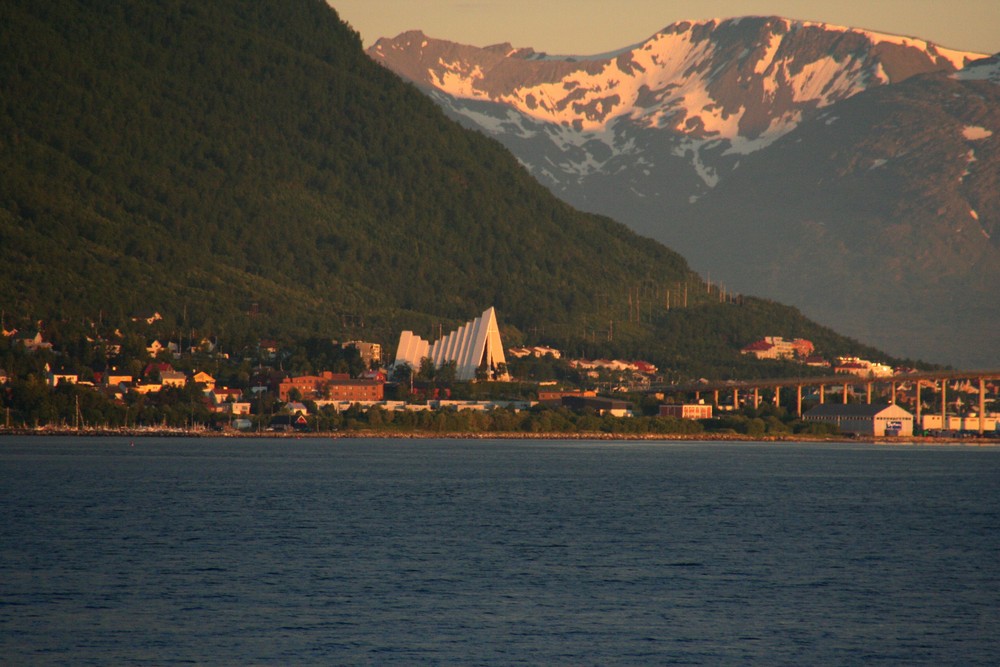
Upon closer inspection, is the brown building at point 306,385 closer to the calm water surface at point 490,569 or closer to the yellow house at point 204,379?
the yellow house at point 204,379

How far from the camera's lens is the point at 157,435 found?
165375mm

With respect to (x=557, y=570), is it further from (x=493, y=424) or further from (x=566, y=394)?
(x=566, y=394)

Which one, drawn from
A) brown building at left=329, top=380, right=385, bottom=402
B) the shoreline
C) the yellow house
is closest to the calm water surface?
the shoreline

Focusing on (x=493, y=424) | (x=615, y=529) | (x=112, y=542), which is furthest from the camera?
(x=493, y=424)

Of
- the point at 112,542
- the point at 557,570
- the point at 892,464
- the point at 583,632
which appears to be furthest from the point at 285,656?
the point at 892,464

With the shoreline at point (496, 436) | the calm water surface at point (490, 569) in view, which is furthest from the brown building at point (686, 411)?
the calm water surface at point (490, 569)

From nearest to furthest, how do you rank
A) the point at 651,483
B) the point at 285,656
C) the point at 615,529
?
the point at 285,656 → the point at 615,529 → the point at 651,483

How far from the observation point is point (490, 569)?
5800cm

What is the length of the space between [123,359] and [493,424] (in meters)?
39.2

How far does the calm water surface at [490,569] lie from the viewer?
44.8m

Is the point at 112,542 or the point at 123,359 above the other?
the point at 123,359

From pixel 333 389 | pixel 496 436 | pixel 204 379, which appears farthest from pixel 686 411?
pixel 204 379

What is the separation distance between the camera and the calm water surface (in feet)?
147

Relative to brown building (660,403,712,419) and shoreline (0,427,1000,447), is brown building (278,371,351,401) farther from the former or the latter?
brown building (660,403,712,419)
